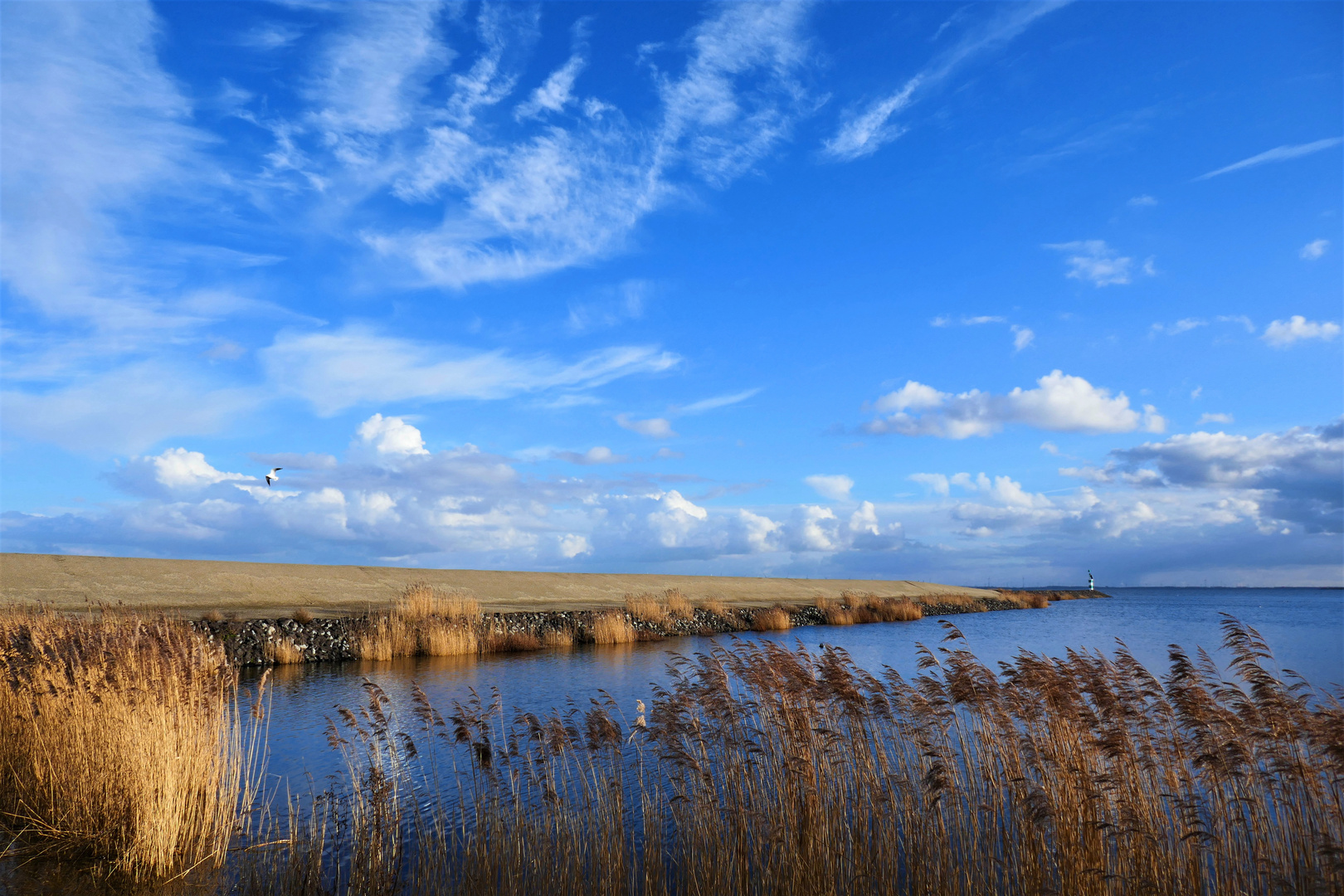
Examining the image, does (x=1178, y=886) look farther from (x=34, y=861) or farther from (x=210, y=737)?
(x=34, y=861)

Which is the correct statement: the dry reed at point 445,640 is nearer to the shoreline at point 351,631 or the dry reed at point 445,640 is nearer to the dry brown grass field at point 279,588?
the shoreline at point 351,631

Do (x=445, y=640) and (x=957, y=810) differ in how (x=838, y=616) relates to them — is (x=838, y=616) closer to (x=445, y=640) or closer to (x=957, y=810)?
(x=445, y=640)

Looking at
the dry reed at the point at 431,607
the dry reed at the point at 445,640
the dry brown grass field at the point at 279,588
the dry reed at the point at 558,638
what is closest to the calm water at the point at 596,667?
the dry reed at the point at 445,640

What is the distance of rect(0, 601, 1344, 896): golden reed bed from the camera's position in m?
5.66

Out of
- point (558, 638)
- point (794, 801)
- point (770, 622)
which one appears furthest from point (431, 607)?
point (794, 801)

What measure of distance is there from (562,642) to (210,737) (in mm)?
19260

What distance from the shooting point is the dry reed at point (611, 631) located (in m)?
27.0

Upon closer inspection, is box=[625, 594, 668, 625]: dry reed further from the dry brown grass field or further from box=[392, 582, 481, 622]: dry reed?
box=[392, 582, 481, 622]: dry reed

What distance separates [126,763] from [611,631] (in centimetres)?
2098

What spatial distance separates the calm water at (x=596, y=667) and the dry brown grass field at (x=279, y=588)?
17.2 feet

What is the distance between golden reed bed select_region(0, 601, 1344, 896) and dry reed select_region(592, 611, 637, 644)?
61.2ft

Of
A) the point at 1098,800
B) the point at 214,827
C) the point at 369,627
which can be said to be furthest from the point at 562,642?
the point at 1098,800

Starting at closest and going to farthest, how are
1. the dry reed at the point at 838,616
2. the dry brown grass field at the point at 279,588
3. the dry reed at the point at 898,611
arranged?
the dry brown grass field at the point at 279,588 → the dry reed at the point at 838,616 → the dry reed at the point at 898,611

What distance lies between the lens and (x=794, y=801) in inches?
256
